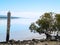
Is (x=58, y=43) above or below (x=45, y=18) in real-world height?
below

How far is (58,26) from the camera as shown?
35656 millimetres

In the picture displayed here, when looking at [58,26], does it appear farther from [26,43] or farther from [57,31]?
[26,43]

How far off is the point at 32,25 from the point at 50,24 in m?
2.65

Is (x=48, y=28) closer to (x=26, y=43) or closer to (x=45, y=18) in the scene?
(x=45, y=18)

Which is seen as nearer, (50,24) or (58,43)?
(58,43)

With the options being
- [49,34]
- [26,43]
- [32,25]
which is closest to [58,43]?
[26,43]

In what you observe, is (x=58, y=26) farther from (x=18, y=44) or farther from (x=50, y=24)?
(x=18, y=44)

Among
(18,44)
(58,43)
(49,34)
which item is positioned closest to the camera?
(18,44)

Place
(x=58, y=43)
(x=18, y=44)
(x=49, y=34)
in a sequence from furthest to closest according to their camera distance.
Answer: (x=49, y=34), (x=58, y=43), (x=18, y=44)

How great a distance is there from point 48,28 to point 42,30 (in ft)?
2.98

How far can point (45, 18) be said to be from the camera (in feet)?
118

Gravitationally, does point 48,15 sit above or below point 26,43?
above

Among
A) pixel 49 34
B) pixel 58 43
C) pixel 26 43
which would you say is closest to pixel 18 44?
pixel 26 43

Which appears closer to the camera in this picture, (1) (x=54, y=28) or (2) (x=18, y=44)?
(2) (x=18, y=44)
